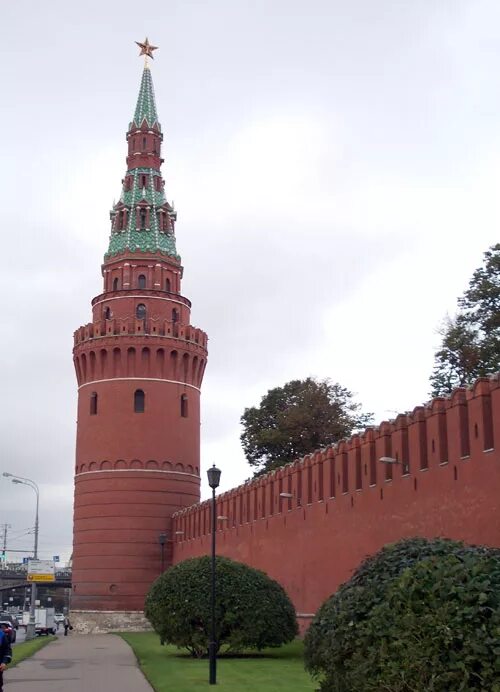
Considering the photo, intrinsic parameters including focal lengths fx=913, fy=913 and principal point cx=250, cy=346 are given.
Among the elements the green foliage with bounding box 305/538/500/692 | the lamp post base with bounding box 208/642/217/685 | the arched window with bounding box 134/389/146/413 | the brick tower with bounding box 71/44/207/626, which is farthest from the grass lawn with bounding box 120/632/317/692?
the arched window with bounding box 134/389/146/413

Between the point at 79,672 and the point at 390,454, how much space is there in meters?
8.58

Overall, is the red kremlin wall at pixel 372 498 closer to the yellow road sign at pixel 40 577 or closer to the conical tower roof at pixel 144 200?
the conical tower roof at pixel 144 200

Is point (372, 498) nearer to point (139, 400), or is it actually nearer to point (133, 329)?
point (139, 400)

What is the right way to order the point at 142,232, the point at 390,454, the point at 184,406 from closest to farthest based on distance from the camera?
the point at 390,454
the point at 184,406
the point at 142,232

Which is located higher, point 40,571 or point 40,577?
point 40,571

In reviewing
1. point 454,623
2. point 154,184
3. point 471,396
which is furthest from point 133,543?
point 454,623

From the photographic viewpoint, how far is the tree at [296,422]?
149 ft

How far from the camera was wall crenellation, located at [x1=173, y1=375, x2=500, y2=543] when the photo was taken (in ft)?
58.9

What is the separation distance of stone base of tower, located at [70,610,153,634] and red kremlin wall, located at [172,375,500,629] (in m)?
9.04

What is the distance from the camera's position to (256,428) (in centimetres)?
4894

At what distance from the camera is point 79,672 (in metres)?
20.0

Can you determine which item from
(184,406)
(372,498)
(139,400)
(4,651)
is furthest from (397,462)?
(184,406)

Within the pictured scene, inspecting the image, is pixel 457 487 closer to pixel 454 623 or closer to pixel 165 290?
pixel 454 623

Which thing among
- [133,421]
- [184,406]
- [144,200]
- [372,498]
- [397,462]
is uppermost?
[144,200]
